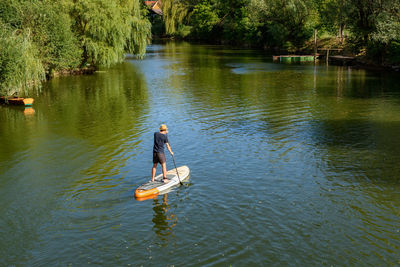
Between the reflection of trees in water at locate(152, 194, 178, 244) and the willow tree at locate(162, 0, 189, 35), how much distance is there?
109384mm

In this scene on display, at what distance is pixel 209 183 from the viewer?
56.0 ft

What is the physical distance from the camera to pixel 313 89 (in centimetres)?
4059

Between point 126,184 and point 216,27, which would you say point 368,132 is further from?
point 216,27

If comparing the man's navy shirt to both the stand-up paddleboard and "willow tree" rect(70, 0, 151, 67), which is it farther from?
"willow tree" rect(70, 0, 151, 67)

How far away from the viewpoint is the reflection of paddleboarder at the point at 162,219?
13352 millimetres

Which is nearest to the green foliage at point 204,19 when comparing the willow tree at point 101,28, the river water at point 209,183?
the willow tree at point 101,28

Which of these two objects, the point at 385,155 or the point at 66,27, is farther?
the point at 66,27

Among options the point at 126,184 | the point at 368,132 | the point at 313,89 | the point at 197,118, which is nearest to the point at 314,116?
the point at 368,132

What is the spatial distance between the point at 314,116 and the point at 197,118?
801 centimetres

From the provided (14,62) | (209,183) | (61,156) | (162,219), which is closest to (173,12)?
(14,62)

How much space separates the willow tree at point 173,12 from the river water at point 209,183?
87.8 meters

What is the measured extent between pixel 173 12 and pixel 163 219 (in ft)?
370

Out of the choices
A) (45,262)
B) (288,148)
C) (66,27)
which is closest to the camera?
(45,262)

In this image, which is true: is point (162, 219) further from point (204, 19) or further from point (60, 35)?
point (204, 19)
